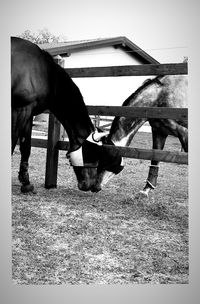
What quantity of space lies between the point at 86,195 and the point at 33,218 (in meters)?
0.42

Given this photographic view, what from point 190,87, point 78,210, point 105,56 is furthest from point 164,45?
point 78,210

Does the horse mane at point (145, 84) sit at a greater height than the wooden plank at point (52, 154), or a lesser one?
greater

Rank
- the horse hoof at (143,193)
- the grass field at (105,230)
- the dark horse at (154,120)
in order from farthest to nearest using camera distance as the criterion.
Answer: the dark horse at (154,120) → the horse hoof at (143,193) → the grass field at (105,230)

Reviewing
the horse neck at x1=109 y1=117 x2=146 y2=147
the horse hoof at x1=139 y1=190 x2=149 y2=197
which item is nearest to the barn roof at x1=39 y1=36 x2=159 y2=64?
the horse neck at x1=109 y1=117 x2=146 y2=147

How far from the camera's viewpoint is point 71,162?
2.65 metres

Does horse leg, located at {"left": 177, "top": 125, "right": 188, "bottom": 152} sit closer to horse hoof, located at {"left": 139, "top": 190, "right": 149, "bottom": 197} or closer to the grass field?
the grass field

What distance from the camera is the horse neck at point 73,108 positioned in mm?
2662

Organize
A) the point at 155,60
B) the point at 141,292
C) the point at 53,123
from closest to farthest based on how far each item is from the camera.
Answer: the point at 141,292 → the point at 155,60 → the point at 53,123

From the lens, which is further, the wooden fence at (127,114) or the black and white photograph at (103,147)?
the wooden fence at (127,114)

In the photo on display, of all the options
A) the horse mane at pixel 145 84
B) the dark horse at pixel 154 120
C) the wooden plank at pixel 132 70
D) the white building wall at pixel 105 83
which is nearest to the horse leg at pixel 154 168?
the dark horse at pixel 154 120

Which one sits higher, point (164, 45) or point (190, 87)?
point (164, 45)

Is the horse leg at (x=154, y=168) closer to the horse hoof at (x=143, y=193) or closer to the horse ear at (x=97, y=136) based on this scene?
the horse hoof at (x=143, y=193)
